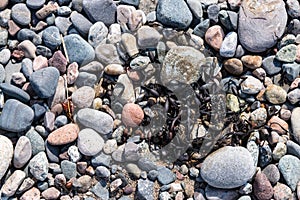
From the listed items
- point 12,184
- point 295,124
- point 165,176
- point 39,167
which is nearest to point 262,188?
point 295,124

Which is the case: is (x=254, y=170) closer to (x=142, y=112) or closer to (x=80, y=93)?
(x=142, y=112)

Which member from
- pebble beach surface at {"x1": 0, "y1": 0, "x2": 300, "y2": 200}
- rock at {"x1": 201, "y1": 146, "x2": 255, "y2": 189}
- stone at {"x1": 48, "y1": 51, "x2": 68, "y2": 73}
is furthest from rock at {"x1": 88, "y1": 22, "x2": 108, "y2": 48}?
rock at {"x1": 201, "y1": 146, "x2": 255, "y2": 189}

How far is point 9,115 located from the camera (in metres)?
2.39

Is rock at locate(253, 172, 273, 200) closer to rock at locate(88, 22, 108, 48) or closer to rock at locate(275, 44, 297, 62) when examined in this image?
rock at locate(275, 44, 297, 62)

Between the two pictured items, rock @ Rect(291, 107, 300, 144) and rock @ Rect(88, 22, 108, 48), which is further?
rock @ Rect(88, 22, 108, 48)

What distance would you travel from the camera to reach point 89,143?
2.40m

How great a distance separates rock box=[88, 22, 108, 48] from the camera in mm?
2510

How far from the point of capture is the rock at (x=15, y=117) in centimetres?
239

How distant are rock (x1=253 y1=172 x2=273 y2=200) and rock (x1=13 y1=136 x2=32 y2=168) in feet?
3.49

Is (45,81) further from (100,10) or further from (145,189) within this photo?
(145,189)

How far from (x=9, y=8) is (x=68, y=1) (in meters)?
0.30

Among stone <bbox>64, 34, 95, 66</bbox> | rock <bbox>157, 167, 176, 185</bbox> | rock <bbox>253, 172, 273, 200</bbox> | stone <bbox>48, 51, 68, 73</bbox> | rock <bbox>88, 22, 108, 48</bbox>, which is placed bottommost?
rock <bbox>157, 167, 176, 185</bbox>

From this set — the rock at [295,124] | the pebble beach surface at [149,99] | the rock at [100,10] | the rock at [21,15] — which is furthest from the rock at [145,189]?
the rock at [21,15]

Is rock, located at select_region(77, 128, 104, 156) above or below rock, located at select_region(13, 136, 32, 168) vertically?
above
